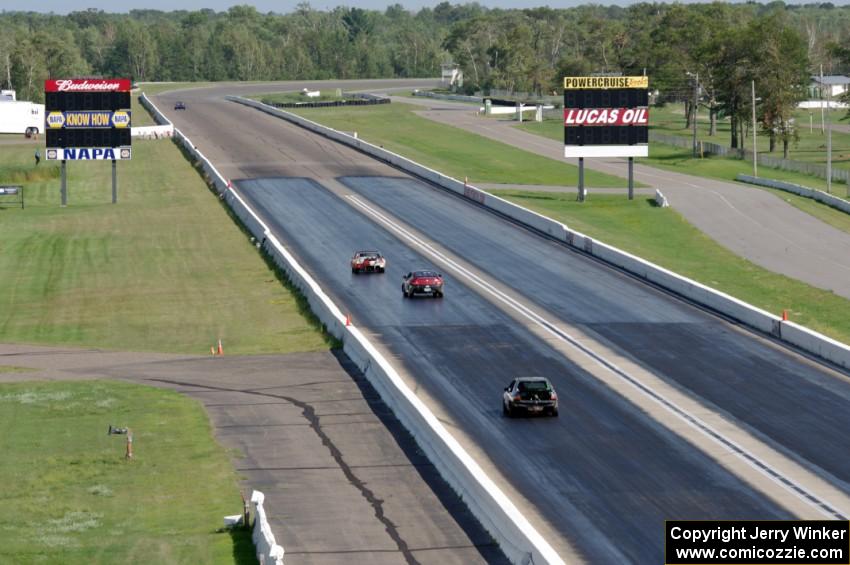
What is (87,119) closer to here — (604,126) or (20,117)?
(604,126)

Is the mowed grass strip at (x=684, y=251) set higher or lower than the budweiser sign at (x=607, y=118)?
lower

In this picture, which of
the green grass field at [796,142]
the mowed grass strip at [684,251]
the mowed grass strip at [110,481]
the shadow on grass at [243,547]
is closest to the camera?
the shadow on grass at [243,547]

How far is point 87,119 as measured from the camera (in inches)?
3819

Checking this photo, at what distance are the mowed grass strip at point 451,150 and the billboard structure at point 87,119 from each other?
100 ft

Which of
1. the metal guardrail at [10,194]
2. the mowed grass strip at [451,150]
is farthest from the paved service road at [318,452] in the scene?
the mowed grass strip at [451,150]

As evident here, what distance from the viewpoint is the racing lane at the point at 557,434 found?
108 ft

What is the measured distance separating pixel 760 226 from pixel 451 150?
180 ft

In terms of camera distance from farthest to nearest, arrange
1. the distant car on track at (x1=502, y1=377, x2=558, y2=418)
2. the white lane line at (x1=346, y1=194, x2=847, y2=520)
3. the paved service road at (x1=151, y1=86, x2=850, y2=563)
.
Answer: the distant car on track at (x1=502, y1=377, x2=558, y2=418) → the white lane line at (x1=346, y1=194, x2=847, y2=520) → the paved service road at (x1=151, y1=86, x2=850, y2=563)

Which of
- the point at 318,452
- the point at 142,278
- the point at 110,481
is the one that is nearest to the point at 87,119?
the point at 142,278

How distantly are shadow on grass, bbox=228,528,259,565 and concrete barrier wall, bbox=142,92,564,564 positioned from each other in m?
4.99

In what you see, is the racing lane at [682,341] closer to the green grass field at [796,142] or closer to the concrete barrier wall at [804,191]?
the concrete barrier wall at [804,191]

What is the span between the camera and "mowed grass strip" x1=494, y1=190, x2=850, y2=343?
2596 inches

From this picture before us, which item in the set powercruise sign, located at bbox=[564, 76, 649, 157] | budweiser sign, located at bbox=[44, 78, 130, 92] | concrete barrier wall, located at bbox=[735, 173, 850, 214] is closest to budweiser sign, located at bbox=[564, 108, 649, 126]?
powercruise sign, located at bbox=[564, 76, 649, 157]

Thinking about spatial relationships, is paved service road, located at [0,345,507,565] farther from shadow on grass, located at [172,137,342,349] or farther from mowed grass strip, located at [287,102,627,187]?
mowed grass strip, located at [287,102,627,187]
